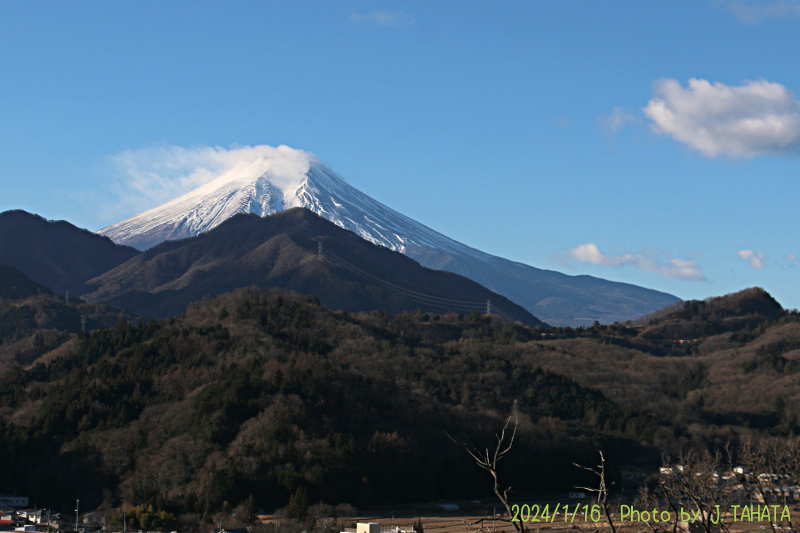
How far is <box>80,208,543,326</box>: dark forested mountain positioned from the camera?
160 m

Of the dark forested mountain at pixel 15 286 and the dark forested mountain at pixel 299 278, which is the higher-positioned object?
the dark forested mountain at pixel 299 278

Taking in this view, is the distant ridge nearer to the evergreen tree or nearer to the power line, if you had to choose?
the power line

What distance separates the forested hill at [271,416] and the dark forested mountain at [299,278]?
7493cm

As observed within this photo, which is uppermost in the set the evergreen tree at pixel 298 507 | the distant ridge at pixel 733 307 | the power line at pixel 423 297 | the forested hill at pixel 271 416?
the power line at pixel 423 297

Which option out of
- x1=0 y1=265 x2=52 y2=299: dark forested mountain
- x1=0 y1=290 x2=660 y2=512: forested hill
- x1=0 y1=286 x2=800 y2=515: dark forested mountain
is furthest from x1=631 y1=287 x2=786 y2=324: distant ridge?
x1=0 y1=265 x2=52 y2=299: dark forested mountain

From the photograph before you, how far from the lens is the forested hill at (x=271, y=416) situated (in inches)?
1978

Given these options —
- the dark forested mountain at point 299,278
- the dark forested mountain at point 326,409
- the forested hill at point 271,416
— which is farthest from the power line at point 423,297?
the forested hill at point 271,416

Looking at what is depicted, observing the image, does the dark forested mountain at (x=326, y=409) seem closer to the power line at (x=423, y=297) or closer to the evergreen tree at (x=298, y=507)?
the evergreen tree at (x=298, y=507)

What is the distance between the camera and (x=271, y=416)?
5538 centimetres

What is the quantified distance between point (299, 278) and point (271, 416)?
111252 millimetres

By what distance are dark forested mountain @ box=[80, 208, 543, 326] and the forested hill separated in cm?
7493

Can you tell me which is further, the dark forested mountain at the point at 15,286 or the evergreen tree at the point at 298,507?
the dark forested mountain at the point at 15,286

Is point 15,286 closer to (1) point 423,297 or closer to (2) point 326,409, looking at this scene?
(1) point 423,297

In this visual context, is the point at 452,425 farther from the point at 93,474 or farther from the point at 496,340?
the point at 496,340
